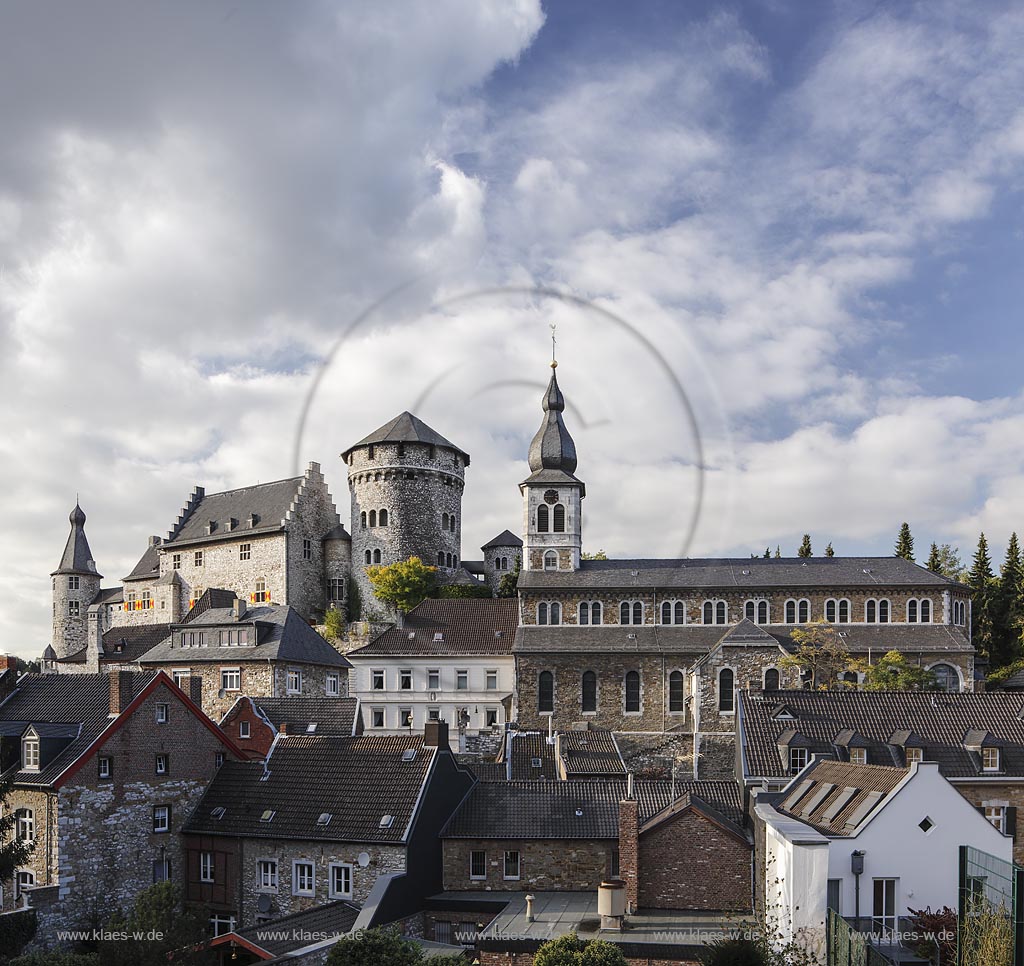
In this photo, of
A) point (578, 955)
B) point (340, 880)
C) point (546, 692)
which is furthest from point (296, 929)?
point (546, 692)

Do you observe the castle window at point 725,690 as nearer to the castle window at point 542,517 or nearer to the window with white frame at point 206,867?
the castle window at point 542,517

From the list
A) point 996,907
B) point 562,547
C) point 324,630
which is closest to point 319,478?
point 324,630

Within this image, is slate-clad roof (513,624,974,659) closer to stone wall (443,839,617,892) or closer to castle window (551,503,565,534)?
castle window (551,503,565,534)

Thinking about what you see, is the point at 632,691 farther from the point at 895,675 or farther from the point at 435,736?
the point at 435,736

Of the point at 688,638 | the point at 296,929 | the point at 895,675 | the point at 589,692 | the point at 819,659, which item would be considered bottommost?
the point at 296,929

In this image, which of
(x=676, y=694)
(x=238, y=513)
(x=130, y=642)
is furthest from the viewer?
(x=238, y=513)

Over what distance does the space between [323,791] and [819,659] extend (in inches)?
1448

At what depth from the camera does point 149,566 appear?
325ft

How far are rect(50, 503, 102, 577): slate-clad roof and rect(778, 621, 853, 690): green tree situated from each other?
8134 cm

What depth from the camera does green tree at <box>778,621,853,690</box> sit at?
61.3 metres

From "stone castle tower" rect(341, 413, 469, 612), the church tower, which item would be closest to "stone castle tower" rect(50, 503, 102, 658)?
"stone castle tower" rect(341, 413, 469, 612)

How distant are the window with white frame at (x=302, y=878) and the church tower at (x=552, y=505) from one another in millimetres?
41320

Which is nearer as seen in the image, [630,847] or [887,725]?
[630,847]

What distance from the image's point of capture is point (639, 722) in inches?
2657
